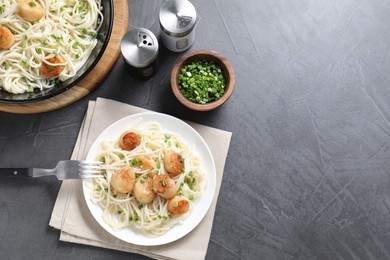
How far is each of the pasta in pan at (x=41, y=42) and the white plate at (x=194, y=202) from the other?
504 millimetres

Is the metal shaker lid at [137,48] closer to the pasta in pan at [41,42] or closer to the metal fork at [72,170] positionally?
the pasta in pan at [41,42]

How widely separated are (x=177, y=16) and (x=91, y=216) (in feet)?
4.95

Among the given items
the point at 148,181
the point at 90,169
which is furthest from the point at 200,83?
the point at 90,169

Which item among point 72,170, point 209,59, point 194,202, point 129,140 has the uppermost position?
point 209,59

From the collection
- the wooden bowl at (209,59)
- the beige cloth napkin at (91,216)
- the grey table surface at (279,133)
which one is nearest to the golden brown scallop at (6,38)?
the grey table surface at (279,133)

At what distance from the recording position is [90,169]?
2.81m

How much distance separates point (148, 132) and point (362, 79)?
168 centimetres

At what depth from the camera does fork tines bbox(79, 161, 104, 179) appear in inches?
110

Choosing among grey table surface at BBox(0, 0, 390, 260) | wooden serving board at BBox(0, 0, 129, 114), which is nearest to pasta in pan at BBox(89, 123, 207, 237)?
grey table surface at BBox(0, 0, 390, 260)

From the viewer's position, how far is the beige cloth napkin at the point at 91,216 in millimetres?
2861

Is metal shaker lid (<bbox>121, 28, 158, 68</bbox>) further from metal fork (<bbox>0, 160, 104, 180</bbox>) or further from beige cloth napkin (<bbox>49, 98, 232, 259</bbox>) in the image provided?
metal fork (<bbox>0, 160, 104, 180</bbox>)

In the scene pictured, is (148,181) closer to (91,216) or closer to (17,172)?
(91,216)

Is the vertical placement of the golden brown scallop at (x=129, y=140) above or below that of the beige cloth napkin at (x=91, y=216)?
above

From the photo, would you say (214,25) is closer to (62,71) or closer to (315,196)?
(62,71)
